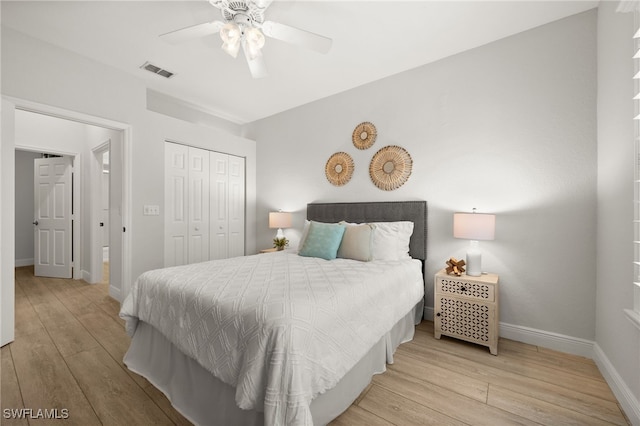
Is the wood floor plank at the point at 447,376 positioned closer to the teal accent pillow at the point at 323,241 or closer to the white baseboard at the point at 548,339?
the white baseboard at the point at 548,339

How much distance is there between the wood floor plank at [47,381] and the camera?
153cm

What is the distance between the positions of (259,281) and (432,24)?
254 cm

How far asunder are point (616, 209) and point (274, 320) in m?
2.28

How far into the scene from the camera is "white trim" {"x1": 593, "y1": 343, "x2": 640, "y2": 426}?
1.40 meters

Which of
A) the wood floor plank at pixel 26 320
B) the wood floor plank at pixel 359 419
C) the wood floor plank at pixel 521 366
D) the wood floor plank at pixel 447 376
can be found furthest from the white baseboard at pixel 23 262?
the wood floor plank at pixel 521 366

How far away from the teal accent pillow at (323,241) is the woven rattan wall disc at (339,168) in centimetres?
93

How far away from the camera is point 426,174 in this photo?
2.87 meters

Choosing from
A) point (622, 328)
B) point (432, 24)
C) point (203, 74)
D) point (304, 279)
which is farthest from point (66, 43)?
point (622, 328)

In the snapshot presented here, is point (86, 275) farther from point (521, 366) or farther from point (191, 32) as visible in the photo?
point (521, 366)

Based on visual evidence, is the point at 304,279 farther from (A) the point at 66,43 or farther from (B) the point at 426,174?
(A) the point at 66,43

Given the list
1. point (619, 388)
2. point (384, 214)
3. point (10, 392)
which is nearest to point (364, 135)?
point (384, 214)

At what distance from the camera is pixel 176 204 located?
3.68 metres

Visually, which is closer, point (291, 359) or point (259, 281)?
point (291, 359)

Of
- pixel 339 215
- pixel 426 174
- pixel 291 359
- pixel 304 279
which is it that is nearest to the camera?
pixel 291 359
